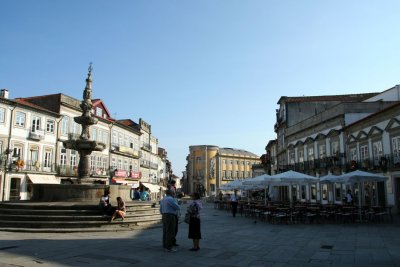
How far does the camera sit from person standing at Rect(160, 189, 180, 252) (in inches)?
360

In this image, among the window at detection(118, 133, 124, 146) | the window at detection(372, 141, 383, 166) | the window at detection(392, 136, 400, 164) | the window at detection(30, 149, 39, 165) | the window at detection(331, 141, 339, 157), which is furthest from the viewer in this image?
the window at detection(118, 133, 124, 146)

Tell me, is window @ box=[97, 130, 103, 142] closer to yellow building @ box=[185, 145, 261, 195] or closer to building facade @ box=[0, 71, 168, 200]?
building facade @ box=[0, 71, 168, 200]

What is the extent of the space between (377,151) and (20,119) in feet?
102

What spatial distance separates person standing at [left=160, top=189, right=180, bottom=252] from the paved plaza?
24cm

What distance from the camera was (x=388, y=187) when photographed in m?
24.1

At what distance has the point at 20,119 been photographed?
33.6 meters

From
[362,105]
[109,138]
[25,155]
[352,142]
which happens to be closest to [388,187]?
[352,142]

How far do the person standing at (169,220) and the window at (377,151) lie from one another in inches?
817

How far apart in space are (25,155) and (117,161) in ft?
55.1

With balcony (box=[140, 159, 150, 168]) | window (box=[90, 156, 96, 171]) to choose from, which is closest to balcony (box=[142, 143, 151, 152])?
balcony (box=[140, 159, 150, 168])

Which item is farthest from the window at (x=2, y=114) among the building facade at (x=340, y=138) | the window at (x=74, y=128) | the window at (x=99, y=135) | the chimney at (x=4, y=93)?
the building facade at (x=340, y=138)

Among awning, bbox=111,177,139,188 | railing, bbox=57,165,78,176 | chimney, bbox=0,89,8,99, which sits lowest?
awning, bbox=111,177,139,188

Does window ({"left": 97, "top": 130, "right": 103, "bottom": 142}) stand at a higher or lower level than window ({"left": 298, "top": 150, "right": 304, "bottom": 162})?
higher

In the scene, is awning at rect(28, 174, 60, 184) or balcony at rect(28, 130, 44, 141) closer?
awning at rect(28, 174, 60, 184)
